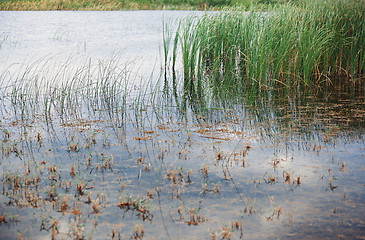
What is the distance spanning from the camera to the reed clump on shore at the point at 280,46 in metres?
9.60

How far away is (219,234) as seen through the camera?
360cm

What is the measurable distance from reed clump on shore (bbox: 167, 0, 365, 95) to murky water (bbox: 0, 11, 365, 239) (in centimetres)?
121

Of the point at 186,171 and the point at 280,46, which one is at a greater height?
the point at 280,46

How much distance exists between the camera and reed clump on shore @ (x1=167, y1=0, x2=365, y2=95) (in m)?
9.60

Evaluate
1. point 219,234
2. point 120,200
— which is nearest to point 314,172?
point 219,234

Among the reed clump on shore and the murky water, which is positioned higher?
the reed clump on shore

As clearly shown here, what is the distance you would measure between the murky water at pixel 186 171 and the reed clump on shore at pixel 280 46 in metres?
1.21

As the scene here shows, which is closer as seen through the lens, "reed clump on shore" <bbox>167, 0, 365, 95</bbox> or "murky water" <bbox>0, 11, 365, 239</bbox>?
"murky water" <bbox>0, 11, 365, 239</bbox>

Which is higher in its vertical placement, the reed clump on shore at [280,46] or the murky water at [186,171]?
the reed clump on shore at [280,46]

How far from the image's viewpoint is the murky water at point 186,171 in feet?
12.5

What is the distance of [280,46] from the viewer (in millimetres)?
9250

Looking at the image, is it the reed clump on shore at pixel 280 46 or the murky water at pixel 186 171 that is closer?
the murky water at pixel 186 171

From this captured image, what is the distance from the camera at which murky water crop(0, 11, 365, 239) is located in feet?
12.5

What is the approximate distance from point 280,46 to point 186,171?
5.19m
